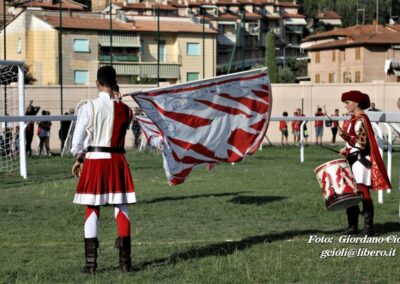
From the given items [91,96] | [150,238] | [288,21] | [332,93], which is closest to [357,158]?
[150,238]

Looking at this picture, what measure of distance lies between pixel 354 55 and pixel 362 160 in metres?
82.2

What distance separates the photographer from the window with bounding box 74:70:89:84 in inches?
2012

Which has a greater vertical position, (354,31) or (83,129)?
(354,31)

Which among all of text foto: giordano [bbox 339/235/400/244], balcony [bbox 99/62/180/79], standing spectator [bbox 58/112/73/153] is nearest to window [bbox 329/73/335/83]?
balcony [bbox 99/62/180/79]

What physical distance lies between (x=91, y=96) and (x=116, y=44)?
25.8 metres

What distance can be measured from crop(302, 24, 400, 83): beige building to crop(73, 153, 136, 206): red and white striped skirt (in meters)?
70.0

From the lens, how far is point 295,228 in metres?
12.0

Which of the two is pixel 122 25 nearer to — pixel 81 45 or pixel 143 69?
pixel 143 69

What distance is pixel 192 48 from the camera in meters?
65.4

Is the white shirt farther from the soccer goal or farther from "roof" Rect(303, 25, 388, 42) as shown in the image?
"roof" Rect(303, 25, 388, 42)

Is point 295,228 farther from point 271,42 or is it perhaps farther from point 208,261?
point 271,42

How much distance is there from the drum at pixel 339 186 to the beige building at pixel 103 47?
29.3 m

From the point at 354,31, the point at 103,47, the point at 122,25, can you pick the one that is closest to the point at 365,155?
the point at 103,47

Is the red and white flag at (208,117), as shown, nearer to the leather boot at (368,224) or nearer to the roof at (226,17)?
the leather boot at (368,224)
